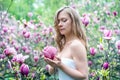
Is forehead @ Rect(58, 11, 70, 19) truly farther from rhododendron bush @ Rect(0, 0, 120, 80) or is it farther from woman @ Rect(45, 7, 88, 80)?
rhododendron bush @ Rect(0, 0, 120, 80)

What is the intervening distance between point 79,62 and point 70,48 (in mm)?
90

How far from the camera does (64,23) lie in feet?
6.28

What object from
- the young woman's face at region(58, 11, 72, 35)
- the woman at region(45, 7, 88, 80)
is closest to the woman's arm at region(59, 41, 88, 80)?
the woman at region(45, 7, 88, 80)

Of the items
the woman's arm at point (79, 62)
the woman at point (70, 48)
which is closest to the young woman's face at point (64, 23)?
the woman at point (70, 48)

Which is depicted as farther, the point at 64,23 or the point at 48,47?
the point at 64,23

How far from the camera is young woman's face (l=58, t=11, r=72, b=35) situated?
192 centimetres

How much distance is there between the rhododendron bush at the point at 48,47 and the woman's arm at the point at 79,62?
A: 0.11m

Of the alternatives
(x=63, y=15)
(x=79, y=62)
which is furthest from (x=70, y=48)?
(x=63, y=15)

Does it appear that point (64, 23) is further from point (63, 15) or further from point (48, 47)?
point (48, 47)

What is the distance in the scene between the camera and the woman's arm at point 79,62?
1781mm

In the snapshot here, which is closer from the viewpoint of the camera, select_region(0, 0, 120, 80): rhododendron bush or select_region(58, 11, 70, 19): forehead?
select_region(58, 11, 70, 19): forehead

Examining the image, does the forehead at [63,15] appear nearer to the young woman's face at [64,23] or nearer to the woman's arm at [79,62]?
the young woman's face at [64,23]

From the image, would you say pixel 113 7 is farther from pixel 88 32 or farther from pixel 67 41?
pixel 67 41

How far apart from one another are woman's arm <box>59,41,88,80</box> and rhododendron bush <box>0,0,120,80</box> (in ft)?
0.36
